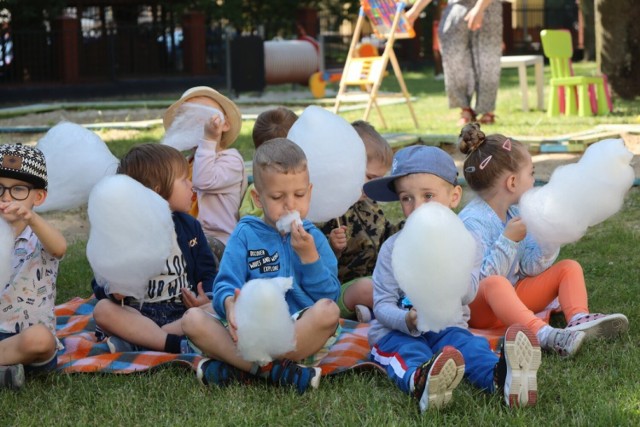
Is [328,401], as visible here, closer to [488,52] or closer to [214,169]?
[214,169]

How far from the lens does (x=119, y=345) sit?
404 cm

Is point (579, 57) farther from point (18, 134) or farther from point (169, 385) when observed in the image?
point (169, 385)

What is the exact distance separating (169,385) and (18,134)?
928cm

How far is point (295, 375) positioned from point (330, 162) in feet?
2.78

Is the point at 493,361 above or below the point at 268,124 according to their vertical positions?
below

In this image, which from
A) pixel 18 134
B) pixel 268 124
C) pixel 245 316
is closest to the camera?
pixel 245 316

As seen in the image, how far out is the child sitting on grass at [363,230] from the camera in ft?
15.3

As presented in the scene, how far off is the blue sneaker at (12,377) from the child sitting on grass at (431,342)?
1256mm

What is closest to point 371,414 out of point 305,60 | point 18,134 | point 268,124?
point 268,124

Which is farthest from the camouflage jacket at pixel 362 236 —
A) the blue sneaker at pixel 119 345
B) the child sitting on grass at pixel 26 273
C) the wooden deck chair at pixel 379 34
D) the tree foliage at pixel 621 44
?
the tree foliage at pixel 621 44

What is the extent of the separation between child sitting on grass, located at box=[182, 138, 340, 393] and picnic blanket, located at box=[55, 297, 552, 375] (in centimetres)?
11

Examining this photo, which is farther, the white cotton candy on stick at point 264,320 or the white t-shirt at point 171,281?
the white t-shirt at point 171,281

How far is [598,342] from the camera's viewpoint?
12.6 ft

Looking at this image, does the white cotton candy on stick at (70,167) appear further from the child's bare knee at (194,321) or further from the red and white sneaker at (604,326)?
the red and white sneaker at (604,326)
